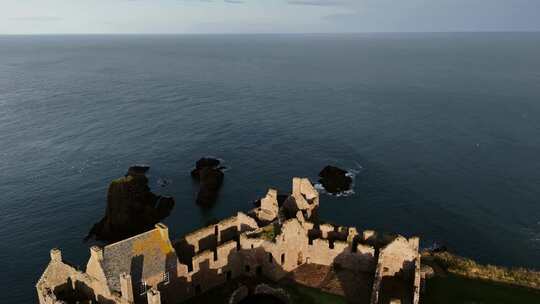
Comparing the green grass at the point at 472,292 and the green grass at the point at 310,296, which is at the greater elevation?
the green grass at the point at 310,296

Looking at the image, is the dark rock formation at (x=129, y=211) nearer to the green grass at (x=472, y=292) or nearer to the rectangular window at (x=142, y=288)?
the rectangular window at (x=142, y=288)

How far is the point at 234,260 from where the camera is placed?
44.6 m

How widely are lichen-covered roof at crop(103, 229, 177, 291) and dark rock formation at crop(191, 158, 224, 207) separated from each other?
40.4 meters

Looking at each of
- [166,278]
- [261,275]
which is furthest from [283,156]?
[166,278]

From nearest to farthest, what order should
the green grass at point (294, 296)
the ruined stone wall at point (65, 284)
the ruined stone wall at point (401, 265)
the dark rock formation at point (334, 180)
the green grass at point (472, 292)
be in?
1. the ruined stone wall at point (65, 284)
2. the ruined stone wall at point (401, 265)
3. the green grass at point (294, 296)
4. the green grass at point (472, 292)
5. the dark rock formation at point (334, 180)

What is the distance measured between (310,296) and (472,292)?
17.0 metres

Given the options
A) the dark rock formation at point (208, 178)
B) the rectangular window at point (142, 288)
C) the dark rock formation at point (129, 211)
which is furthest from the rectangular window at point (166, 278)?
the dark rock formation at point (208, 178)

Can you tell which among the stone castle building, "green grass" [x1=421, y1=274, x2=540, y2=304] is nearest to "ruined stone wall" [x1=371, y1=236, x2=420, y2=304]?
the stone castle building

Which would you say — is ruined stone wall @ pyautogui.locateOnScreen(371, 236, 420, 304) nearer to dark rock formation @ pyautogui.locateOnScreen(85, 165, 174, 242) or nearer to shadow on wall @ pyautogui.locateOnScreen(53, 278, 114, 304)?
shadow on wall @ pyautogui.locateOnScreen(53, 278, 114, 304)

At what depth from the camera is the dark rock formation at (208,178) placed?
81506 millimetres

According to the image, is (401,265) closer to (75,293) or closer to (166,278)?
(166,278)

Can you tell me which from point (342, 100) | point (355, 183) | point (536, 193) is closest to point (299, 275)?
point (355, 183)

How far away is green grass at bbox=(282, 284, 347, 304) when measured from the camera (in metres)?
41.5

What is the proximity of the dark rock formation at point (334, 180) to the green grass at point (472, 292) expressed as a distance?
1556 inches
